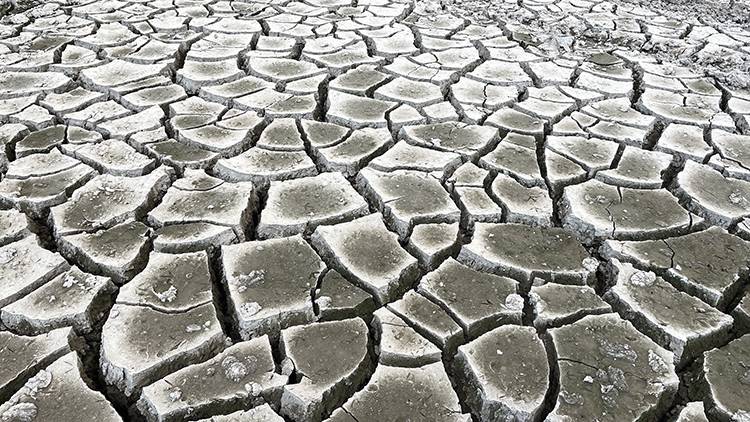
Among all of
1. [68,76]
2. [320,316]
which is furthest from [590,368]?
[68,76]

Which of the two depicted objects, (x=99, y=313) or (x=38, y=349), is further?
(x=99, y=313)

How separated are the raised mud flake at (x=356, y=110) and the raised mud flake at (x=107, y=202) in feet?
2.39

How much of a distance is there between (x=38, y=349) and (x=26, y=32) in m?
2.59

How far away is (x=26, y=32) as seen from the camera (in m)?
3.24

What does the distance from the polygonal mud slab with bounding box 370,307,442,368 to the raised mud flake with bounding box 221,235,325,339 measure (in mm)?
185

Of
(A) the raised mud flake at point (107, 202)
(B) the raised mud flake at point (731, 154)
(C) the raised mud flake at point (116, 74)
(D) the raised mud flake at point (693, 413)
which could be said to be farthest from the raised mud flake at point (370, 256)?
(C) the raised mud flake at point (116, 74)

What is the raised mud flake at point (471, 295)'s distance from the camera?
1464 millimetres

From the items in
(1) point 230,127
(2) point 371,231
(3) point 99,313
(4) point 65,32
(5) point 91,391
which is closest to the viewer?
(5) point 91,391

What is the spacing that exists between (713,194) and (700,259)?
0.40 metres

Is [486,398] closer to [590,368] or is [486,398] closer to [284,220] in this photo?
[590,368]

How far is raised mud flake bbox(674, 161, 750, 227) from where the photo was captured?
1.88m

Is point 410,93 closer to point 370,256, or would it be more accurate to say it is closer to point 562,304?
point 370,256

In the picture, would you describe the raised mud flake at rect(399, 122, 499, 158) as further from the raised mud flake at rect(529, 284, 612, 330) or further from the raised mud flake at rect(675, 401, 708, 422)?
the raised mud flake at rect(675, 401, 708, 422)

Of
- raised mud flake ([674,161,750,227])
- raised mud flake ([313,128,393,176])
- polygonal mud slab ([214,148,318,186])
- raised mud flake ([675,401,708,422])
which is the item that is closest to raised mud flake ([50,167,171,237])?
polygonal mud slab ([214,148,318,186])
